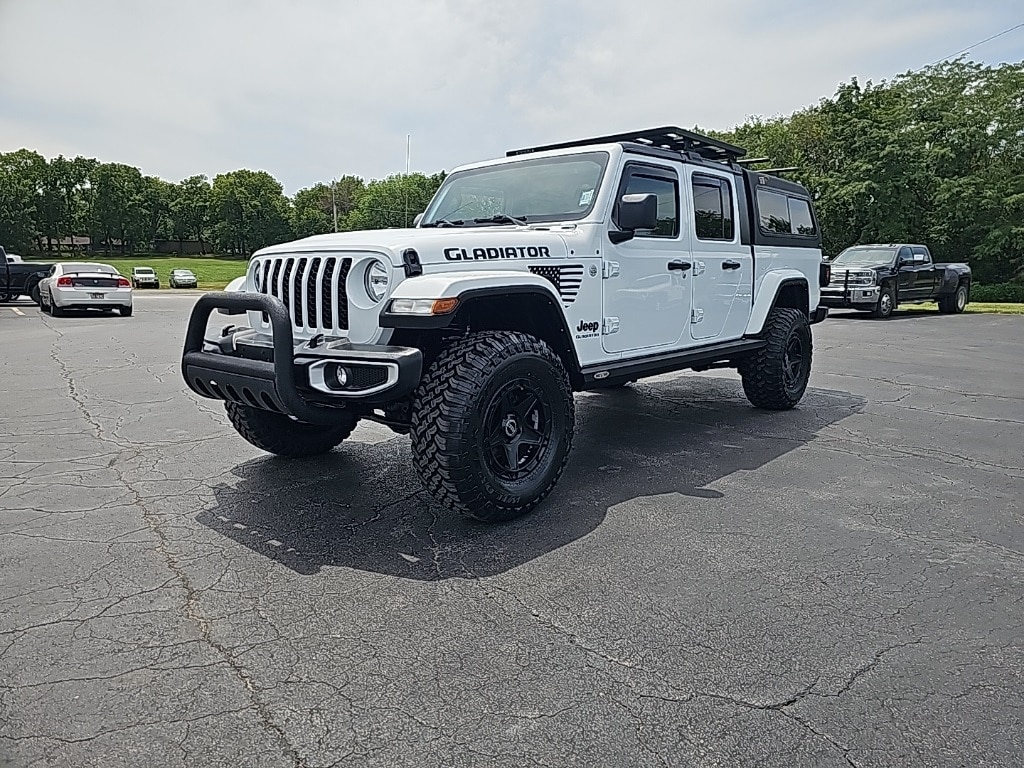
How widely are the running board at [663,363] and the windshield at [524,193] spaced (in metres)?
0.99

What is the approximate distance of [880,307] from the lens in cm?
1822

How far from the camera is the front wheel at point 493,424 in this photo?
3.69 meters

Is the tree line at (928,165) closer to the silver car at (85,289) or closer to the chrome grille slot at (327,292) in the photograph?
the silver car at (85,289)

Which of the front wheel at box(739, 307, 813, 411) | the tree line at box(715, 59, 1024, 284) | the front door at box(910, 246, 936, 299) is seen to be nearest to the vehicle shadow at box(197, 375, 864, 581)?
the front wheel at box(739, 307, 813, 411)

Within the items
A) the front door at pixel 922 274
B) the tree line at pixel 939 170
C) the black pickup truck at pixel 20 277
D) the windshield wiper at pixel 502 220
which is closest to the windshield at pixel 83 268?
the black pickup truck at pixel 20 277

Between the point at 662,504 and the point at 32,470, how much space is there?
3994 millimetres

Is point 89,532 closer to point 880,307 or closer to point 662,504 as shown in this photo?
point 662,504

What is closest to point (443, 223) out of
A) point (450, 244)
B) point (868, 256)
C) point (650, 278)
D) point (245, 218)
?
point (450, 244)

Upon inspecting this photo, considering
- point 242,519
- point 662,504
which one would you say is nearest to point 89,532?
point 242,519

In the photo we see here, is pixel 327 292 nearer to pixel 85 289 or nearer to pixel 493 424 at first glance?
pixel 493 424

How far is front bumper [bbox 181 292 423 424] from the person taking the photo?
3520 mm

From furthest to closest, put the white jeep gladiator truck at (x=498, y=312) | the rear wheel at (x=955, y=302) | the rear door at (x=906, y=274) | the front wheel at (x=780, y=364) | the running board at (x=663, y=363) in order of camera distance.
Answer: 1. the rear wheel at (x=955, y=302)
2. the rear door at (x=906, y=274)
3. the front wheel at (x=780, y=364)
4. the running board at (x=663, y=363)
5. the white jeep gladiator truck at (x=498, y=312)

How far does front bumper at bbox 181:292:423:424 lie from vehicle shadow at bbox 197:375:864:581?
2.05ft

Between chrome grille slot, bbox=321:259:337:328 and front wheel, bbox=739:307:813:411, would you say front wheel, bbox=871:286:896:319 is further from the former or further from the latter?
chrome grille slot, bbox=321:259:337:328
